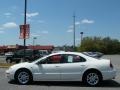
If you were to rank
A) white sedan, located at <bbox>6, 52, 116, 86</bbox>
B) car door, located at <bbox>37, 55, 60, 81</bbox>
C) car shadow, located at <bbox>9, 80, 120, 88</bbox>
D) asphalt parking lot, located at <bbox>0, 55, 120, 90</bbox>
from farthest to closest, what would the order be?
car shadow, located at <bbox>9, 80, 120, 88</bbox>
car door, located at <bbox>37, 55, 60, 81</bbox>
white sedan, located at <bbox>6, 52, 116, 86</bbox>
asphalt parking lot, located at <bbox>0, 55, 120, 90</bbox>

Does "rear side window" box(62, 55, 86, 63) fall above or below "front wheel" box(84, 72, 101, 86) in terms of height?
above

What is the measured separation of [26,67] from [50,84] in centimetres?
134

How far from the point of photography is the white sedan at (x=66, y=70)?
1442cm

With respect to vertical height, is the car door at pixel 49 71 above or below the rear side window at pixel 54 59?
below

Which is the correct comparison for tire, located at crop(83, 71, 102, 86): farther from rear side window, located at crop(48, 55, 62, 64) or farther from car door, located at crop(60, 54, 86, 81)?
rear side window, located at crop(48, 55, 62, 64)

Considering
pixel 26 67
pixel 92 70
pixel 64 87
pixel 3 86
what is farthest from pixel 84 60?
pixel 3 86

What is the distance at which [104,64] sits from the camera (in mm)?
14438

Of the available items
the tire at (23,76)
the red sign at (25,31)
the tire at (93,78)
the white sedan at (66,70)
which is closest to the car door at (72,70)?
the white sedan at (66,70)

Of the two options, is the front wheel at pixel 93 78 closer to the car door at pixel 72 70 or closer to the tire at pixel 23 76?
the car door at pixel 72 70

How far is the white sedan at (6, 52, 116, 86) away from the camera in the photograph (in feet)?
47.3

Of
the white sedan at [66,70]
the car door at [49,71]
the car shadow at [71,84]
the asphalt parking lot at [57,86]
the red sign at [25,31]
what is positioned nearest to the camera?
the asphalt parking lot at [57,86]

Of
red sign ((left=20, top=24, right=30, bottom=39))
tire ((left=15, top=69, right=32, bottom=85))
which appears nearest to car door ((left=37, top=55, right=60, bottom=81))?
tire ((left=15, top=69, right=32, bottom=85))

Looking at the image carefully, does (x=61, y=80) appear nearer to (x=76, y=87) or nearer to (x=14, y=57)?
(x=76, y=87)

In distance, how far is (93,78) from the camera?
14.4m
